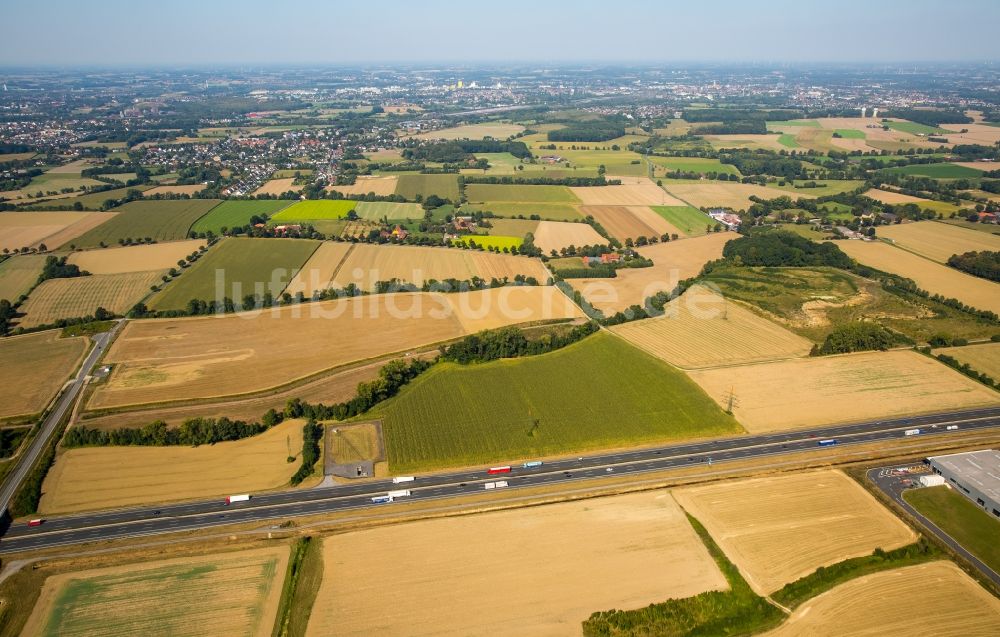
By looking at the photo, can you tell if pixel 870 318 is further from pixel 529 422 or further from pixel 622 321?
pixel 529 422

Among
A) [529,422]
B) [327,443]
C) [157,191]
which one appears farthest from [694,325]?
[157,191]

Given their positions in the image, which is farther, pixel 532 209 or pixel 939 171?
pixel 939 171

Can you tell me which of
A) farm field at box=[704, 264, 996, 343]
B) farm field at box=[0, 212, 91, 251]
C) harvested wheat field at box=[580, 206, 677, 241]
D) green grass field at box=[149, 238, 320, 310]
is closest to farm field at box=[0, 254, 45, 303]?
farm field at box=[0, 212, 91, 251]

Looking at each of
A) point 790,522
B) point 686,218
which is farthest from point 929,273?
point 790,522

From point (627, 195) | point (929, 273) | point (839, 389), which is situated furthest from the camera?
point (627, 195)

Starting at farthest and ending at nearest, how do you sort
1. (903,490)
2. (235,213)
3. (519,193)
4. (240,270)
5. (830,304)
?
(519,193) → (235,213) → (240,270) → (830,304) → (903,490)

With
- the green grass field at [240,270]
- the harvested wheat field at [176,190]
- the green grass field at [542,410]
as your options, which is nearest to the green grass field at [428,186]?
the green grass field at [240,270]

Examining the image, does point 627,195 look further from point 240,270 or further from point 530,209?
point 240,270
